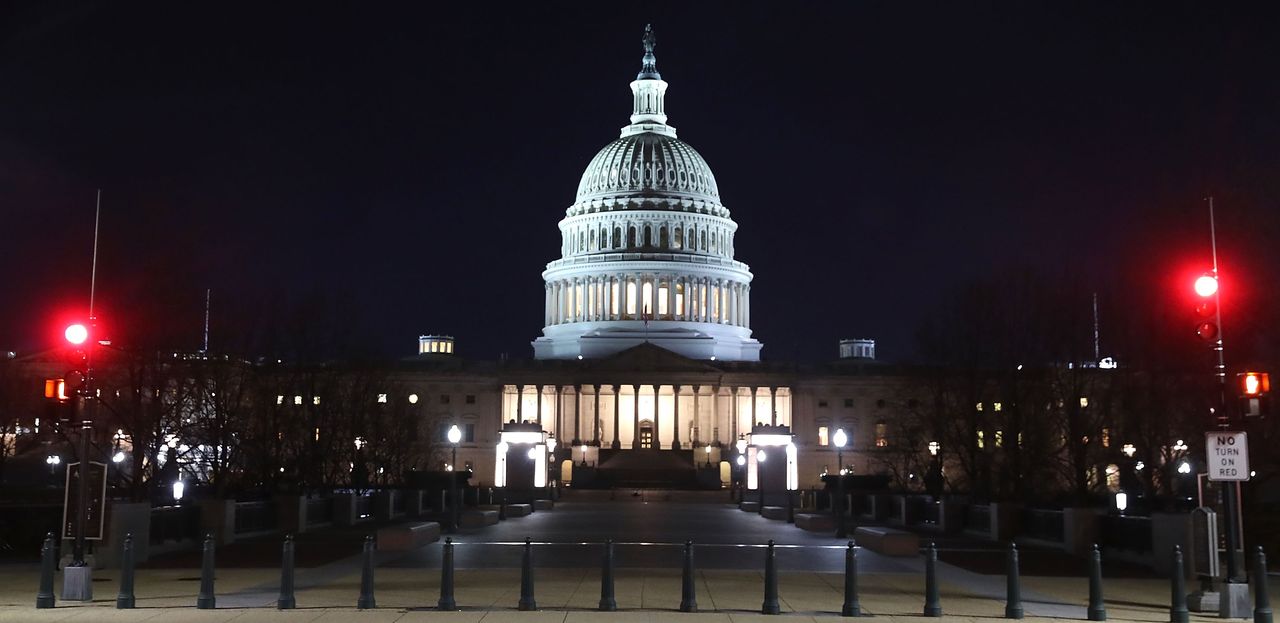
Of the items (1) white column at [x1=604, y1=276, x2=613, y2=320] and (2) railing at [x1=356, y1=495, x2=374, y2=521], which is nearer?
(2) railing at [x1=356, y1=495, x2=374, y2=521]

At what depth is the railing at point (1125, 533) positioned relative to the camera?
34784 mm

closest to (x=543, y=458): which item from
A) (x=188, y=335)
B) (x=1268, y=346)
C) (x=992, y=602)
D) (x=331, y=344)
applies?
(x=331, y=344)

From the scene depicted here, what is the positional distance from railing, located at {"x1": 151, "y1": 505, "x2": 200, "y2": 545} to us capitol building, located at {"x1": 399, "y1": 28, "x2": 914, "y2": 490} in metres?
62.2

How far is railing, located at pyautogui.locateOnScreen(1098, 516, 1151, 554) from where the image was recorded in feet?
114

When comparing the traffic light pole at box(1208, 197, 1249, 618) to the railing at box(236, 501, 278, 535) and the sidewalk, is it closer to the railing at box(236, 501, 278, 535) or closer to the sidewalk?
the sidewalk

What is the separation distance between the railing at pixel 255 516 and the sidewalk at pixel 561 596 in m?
11.3

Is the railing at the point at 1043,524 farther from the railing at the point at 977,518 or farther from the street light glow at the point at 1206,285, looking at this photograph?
the street light glow at the point at 1206,285

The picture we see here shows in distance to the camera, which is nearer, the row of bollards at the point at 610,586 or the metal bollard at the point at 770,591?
the row of bollards at the point at 610,586

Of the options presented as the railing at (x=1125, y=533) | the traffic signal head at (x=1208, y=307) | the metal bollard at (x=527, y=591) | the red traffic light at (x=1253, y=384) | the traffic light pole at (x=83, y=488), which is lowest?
the metal bollard at (x=527, y=591)

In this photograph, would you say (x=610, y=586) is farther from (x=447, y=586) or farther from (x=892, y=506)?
(x=892, y=506)

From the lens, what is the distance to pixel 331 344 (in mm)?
74500

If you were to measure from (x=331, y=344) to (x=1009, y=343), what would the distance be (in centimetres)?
3331

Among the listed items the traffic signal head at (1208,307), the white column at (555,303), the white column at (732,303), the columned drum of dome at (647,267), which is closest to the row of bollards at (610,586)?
the traffic signal head at (1208,307)

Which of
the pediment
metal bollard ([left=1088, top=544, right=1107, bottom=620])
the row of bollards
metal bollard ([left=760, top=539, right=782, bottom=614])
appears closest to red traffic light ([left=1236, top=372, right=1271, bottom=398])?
the row of bollards
